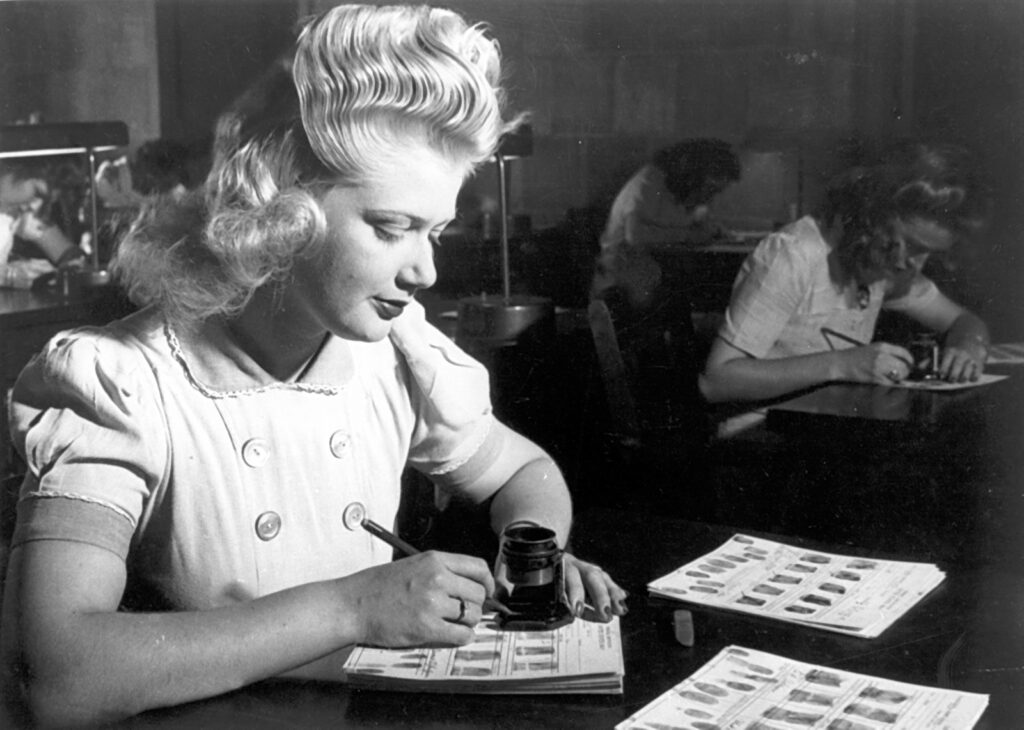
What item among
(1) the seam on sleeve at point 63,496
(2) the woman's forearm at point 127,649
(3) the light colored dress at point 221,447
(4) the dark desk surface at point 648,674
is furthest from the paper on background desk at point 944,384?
(1) the seam on sleeve at point 63,496

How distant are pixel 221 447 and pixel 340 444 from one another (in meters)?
0.21

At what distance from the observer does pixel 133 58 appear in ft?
5.86

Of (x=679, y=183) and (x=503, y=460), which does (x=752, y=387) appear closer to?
(x=679, y=183)

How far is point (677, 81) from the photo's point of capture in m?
2.15

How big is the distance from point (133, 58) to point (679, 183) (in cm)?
117

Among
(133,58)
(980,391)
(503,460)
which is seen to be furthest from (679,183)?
(133,58)

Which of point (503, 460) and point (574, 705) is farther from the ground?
point (503, 460)

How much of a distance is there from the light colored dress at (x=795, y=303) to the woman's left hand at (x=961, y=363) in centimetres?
19

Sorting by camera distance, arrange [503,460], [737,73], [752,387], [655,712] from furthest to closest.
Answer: [752,387] → [737,73] → [503,460] → [655,712]

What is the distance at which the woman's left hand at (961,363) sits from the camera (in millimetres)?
2502

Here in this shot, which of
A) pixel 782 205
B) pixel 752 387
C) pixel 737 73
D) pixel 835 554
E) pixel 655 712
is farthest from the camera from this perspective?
pixel 752 387

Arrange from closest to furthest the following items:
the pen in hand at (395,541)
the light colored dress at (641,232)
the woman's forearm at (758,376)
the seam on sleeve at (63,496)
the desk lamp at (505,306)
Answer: the seam on sleeve at (63,496)
the pen in hand at (395,541)
the desk lamp at (505,306)
the light colored dress at (641,232)
the woman's forearm at (758,376)

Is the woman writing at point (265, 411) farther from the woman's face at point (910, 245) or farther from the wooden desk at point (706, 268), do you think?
the woman's face at point (910, 245)

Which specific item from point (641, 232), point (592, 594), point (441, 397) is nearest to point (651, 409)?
point (641, 232)
